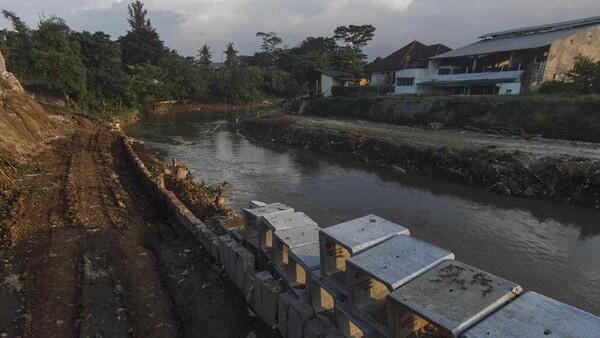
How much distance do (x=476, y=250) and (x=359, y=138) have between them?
12.8 m

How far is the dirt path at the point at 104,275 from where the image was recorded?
460 cm

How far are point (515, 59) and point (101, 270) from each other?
3636 cm

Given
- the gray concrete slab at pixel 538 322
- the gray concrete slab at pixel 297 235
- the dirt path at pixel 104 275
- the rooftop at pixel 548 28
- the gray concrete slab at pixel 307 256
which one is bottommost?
the dirt path at pixel 104 275

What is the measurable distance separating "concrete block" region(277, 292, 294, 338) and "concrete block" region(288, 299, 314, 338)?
0.08 metres

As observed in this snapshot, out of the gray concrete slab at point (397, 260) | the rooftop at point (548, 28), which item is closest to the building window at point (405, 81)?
the rooftop at point (548, 28)

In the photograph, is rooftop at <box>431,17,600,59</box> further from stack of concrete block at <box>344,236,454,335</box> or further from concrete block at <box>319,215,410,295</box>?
stack of concrete block at <box>344,236,454,335</box>

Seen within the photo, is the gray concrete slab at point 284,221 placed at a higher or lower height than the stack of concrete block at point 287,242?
higher

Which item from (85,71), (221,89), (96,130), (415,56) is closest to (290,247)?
(96,130)

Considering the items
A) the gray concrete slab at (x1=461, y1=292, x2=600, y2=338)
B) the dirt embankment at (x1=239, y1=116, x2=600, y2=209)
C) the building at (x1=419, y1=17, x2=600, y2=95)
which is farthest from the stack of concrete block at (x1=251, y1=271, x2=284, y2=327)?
the building at (x1=419, y1=17, x2=600, y2=95)

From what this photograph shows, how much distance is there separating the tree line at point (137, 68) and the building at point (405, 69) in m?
4.81

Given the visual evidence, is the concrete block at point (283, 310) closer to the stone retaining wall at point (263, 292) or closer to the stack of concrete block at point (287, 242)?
the stone retaining wall at point (263, 292)

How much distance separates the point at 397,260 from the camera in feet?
10.1

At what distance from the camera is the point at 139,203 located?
9.41 meters

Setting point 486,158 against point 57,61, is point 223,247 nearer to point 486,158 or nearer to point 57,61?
point 486,158
